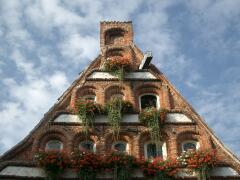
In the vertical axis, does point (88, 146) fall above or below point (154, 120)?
below

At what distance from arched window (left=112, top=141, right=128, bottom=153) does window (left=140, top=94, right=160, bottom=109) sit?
5.96ft

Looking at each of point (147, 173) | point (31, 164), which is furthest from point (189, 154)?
point (31, 164)

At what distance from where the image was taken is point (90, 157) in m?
13.6

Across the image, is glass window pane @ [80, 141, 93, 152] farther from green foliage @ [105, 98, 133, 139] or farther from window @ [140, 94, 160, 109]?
window @ [140, 94, 160, 109]

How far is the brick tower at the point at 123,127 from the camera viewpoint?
45.4 feet

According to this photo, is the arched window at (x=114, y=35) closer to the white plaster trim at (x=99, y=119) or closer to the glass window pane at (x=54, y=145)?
the white plaster trim at (x=99, y=119)

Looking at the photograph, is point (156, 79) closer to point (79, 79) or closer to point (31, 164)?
point (79, 79)

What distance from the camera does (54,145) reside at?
1457 cm

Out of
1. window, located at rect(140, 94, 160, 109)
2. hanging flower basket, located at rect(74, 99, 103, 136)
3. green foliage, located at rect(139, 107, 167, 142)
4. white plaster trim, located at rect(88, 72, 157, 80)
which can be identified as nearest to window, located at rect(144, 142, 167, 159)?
green foliage, located at rect(139, 107, 167, 142)

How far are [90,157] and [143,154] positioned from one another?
1.79m

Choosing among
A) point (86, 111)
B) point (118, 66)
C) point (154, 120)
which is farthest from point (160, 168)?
point (118, 66)

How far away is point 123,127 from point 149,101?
1855mm

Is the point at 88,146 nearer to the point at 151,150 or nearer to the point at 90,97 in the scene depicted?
the point at 151,150

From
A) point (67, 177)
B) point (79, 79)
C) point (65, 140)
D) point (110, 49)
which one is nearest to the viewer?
point (67, 177)
